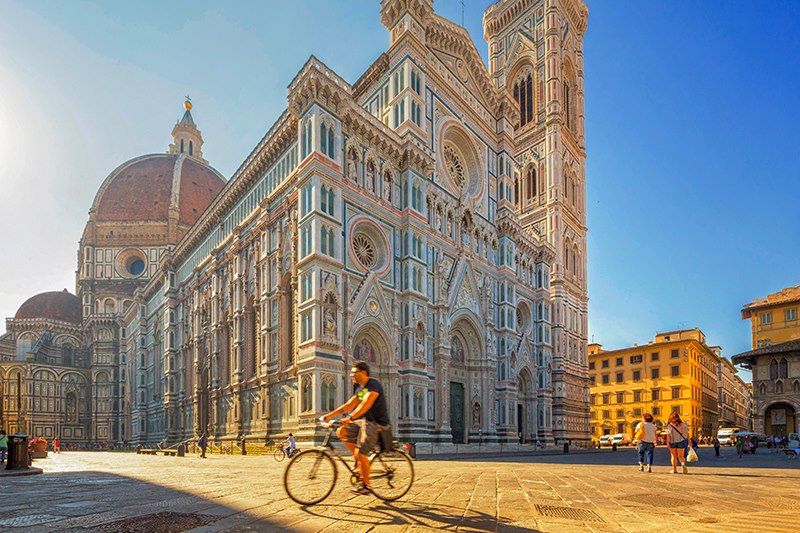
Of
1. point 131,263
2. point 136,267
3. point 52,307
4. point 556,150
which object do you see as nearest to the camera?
point 556,150

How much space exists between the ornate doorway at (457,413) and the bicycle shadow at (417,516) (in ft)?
104

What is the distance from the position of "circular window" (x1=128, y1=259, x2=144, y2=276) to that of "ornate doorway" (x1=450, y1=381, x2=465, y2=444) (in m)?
54.7

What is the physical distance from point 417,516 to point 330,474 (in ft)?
4.50

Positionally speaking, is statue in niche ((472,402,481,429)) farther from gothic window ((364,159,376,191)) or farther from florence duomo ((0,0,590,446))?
gothic window ((364,159,376,191))

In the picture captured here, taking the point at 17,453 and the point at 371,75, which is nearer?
the point at 17,453

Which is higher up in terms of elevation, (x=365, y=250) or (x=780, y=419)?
(x=365, y=250)

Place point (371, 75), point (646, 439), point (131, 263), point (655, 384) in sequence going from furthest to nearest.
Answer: point (131, 263)
point (655, 384)
point (371, 75)
point (646, 439)

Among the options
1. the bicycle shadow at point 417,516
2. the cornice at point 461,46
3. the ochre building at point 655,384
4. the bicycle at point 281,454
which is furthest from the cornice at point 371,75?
the ochre building at point 655,384

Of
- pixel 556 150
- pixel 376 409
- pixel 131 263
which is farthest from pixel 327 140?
pixel 131 263

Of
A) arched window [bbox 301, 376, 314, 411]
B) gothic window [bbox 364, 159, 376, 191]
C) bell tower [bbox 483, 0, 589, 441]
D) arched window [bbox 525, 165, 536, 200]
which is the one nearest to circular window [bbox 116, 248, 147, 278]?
bell tower [bbox 483, 0, 589, 441]

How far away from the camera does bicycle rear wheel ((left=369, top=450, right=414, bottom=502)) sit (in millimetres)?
8047

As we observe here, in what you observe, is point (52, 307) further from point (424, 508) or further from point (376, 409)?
point (424, 508)

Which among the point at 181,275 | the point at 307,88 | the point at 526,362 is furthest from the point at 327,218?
the point at 181,275

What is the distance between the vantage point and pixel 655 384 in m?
76.9
